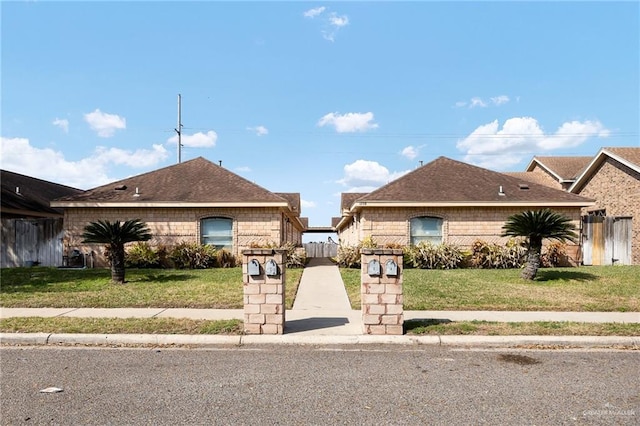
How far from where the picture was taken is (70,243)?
18266 millimetres

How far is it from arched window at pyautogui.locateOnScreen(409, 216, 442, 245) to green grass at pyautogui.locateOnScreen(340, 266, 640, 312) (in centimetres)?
323

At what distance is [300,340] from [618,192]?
1991cm

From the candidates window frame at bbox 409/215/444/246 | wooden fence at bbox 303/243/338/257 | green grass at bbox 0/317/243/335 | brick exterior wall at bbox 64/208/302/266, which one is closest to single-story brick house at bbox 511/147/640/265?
window frame at bbox 409/215/444/246

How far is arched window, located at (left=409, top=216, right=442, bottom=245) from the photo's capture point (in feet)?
Answer: 59.7

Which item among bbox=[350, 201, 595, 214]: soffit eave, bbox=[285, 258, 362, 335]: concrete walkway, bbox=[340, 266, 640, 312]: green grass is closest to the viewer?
bbox=[285, 258, 362, 335]: concrete walkway

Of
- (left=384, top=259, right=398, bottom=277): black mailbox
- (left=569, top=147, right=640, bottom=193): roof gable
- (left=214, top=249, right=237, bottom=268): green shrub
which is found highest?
(left=569, top=147, right=640, bottom=193): roof gable

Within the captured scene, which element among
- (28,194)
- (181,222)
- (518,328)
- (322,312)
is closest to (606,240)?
(518,328)

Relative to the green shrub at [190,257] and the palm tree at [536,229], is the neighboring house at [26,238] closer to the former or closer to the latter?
the green shrub at [190,257]

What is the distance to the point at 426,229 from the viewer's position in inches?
717

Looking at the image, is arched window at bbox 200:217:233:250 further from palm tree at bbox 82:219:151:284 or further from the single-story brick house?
the single-story brick house

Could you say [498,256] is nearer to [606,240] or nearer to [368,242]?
[368,242]

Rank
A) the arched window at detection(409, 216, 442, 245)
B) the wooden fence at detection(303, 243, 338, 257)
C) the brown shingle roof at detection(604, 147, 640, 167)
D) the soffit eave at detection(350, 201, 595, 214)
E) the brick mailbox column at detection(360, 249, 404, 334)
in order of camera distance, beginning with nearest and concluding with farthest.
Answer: the brick mailbox column at detection(360, 249, 404, 334)
the soffit eave at detection(350, 201, 595, 214)
the arched window at detection(409, 216, 442, 245)
the brown shingle roof at detection(604, 147, 640, 167)
the wooden fence at detection(303, 243, 338, 257)

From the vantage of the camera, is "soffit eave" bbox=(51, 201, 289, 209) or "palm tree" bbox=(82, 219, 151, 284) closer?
"palm tree" bbox=(82, 219, 151, 284)

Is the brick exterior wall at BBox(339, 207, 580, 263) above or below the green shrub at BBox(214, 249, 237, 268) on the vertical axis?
above
